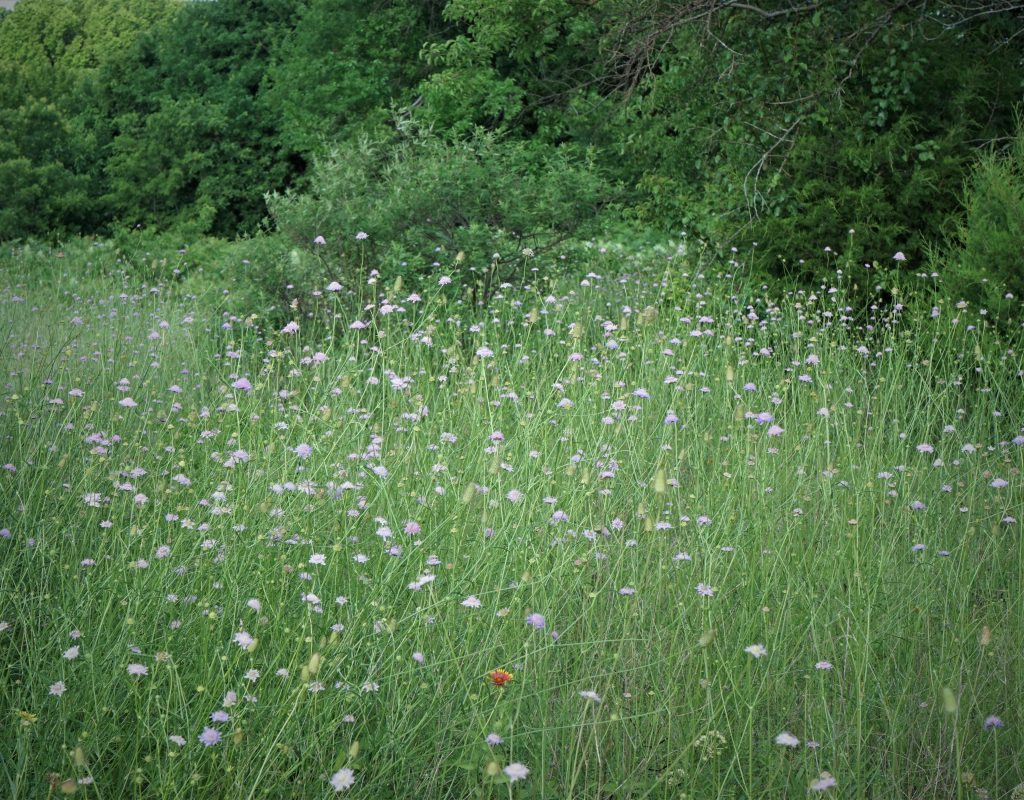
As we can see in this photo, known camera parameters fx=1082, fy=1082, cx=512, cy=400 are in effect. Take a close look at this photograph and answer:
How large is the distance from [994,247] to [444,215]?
371 cm

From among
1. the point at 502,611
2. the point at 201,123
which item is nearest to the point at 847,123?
the point at 502,611

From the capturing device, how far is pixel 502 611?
2.34m

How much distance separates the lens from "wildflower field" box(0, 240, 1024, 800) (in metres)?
2.36

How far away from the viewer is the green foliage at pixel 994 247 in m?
6.34

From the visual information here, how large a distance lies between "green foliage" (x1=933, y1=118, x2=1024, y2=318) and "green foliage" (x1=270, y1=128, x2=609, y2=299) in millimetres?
2734

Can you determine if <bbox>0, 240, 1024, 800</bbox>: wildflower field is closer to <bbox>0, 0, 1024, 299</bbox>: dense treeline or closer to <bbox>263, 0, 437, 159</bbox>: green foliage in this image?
<bbox>0, 0, 1024, 299</bbox>: dense treeline

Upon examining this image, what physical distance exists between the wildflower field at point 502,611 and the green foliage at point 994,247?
5.52ft

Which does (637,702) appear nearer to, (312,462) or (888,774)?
(888,774)

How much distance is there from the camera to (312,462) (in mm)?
3936

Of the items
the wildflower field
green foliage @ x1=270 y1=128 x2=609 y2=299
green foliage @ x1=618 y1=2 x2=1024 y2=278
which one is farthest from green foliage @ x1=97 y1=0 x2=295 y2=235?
the wildflower field

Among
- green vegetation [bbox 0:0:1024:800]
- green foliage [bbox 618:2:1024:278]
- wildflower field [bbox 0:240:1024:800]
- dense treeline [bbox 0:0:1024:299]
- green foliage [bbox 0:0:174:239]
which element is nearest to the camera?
wildflower field [bbox 0:240:1024:800]

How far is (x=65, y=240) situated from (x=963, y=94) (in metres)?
16.9

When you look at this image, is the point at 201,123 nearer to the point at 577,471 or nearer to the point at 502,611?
the point at 577,471

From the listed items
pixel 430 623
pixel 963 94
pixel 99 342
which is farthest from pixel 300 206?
pixel 430 623
